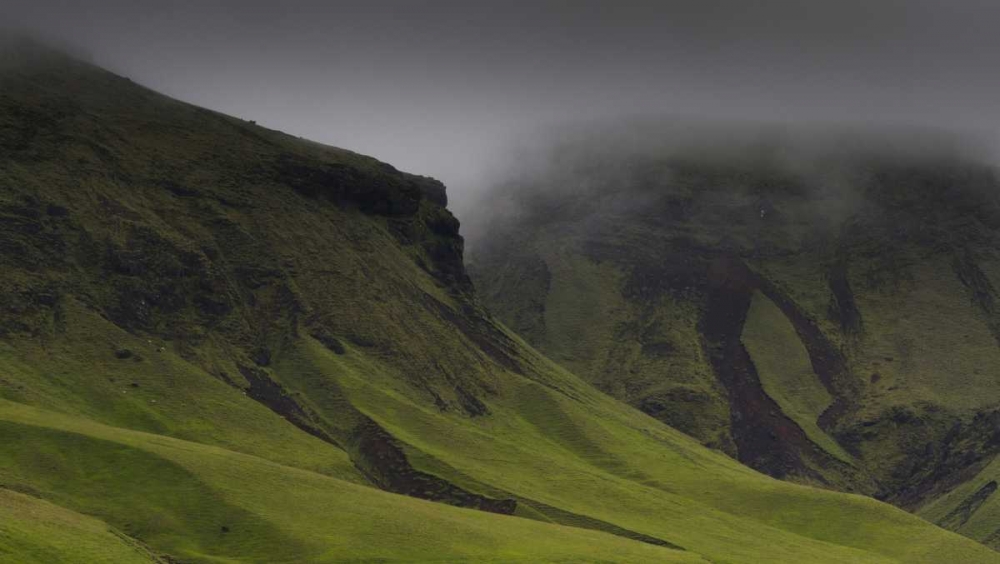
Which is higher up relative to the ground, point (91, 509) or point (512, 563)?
point (512, 563)

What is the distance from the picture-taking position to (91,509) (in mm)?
193625

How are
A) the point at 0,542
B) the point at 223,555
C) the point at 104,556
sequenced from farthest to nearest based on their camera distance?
the point at 223,555, the point at 104,556, the point at 0,542

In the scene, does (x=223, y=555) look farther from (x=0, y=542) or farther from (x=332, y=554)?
(x=0, y=542)

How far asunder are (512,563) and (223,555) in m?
43.3

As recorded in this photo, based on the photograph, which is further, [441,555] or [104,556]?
[441,555]

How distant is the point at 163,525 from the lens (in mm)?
193750

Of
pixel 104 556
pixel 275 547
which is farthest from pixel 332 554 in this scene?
pixel 104 556

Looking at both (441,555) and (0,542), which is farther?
(441,555)

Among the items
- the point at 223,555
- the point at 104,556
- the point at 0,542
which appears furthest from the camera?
the point at 223,555

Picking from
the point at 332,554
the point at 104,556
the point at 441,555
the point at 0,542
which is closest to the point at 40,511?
the point at 104,556

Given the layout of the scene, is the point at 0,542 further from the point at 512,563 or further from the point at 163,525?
the point at 512,563

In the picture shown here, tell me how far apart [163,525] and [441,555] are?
41.8 m

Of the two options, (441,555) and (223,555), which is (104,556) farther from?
(441,555)

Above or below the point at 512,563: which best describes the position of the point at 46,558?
below
